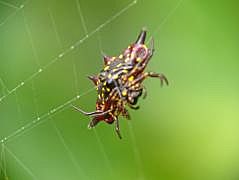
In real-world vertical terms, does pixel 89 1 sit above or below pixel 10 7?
below

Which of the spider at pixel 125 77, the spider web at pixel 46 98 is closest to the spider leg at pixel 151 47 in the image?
the spider at pixel 125 77

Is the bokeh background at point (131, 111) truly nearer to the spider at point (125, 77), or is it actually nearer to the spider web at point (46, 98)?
the spider web at point (46, 98)

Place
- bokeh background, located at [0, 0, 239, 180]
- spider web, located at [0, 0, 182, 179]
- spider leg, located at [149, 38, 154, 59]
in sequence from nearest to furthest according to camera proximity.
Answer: spider leg, located at [149, 38, 154, 59] < bokeh background, located at [0, 0, 239, 180] < spider web, located at [0, 0, 182, 179]

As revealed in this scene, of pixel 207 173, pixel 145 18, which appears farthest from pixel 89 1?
pixel 207 173

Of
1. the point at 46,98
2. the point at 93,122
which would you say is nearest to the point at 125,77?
the point at 93,122

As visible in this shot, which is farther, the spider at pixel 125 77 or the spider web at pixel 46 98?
the spider web at pixel 46 98

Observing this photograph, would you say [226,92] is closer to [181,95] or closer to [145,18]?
[181,95]

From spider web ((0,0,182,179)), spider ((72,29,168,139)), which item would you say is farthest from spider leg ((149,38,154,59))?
spider web ((0,0,182,179))

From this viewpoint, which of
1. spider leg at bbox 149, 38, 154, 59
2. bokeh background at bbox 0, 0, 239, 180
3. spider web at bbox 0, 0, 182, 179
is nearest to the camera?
spider leg at bbox 149, 38, 154, 59

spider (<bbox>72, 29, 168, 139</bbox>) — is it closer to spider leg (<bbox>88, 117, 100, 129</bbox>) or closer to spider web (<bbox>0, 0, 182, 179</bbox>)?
spider leg (<bbox>88, 117, 100, 129</bbox>)
